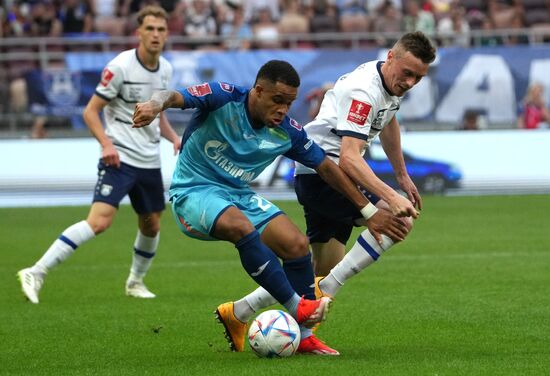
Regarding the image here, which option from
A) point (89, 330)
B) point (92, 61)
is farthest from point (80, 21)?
point (89, 330)

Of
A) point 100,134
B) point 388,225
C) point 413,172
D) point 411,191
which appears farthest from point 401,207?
point 413,172

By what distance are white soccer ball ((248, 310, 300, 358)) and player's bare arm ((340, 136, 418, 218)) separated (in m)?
1.00

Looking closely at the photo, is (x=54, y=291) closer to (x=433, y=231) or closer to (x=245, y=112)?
(x=245, y=112)

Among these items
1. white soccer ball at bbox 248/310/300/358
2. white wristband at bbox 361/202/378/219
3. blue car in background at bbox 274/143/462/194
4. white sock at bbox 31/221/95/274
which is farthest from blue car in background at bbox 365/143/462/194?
white soccer ball at bbox 248/310/300/358

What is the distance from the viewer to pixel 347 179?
7.91m

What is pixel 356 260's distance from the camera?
8227 mm

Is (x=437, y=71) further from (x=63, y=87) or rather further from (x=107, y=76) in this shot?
(x=107, y=76)

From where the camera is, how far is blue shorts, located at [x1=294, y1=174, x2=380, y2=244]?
8719 millimetres

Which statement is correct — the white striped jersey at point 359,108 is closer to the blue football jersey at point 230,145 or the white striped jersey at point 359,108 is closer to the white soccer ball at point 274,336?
the blue football jersey at point 230,145

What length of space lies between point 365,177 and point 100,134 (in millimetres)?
3883

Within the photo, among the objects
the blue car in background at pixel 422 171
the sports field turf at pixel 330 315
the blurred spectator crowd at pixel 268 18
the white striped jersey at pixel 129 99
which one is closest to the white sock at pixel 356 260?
the sports field turf at pixel 330 315

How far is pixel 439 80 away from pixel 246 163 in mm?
16725

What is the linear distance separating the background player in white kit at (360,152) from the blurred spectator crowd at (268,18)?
16.5 metres

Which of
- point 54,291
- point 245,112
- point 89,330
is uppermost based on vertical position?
point 245,112
